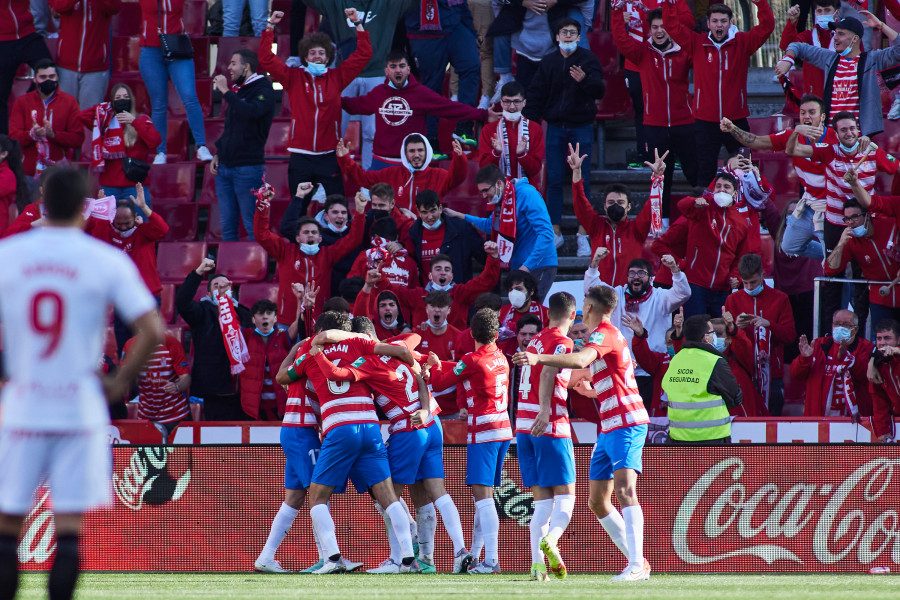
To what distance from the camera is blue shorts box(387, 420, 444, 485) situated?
29.0 ft

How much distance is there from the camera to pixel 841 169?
10961 millimetres

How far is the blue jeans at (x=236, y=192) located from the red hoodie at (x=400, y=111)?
3.99ft

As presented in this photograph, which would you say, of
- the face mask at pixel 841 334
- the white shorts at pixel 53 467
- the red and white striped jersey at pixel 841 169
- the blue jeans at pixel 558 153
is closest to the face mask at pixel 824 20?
the red and white striped jersey at pixel 841 169

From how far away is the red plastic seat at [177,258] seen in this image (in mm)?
12945

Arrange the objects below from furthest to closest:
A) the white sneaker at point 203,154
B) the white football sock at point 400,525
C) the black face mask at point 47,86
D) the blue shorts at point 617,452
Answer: the white sneaker at point 203,154, the black face mask at point 47,86, the white football sock at point 400,525, the blue shorts at point 617,452

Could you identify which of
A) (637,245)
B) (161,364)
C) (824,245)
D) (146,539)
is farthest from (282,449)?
(824,245)

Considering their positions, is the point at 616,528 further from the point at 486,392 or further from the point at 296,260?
the point at 296,260

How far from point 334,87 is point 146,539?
204 inches

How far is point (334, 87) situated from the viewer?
1244cm

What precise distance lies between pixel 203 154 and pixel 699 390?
661 centimetres

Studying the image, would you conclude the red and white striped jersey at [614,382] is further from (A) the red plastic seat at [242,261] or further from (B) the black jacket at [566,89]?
(A) the red plastic seat at [242,261]

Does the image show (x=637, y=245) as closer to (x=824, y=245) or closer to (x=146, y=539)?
(x=824, y=245)

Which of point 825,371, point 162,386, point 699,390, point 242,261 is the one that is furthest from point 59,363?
point 242,261

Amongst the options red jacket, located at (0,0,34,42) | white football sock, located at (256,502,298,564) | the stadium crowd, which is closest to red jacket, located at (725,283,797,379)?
the stadium crowd
